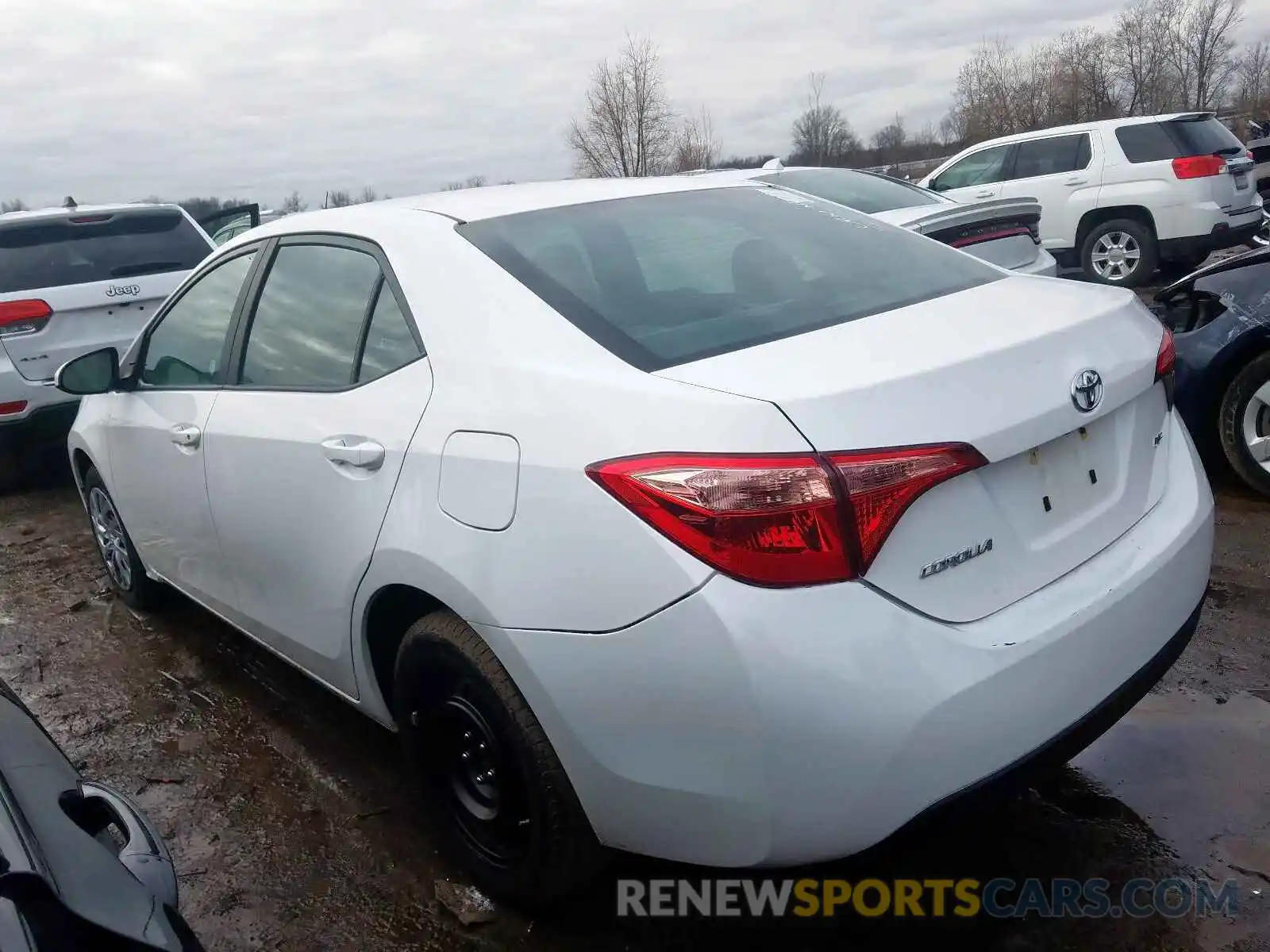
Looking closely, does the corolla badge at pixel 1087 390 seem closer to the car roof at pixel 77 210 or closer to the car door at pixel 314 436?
the car door at pixel 314 436

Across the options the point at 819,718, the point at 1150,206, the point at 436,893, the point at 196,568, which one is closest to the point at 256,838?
the point at 436,893

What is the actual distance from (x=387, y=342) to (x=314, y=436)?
312 mm

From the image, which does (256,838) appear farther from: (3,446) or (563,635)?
(3,446)

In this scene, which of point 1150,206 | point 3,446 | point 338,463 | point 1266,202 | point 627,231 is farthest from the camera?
point 1266,202

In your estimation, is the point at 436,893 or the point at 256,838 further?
the point at 256,838

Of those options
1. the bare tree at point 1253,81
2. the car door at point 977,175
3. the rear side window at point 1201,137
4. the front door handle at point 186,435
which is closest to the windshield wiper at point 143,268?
the front door handle at point 186,435

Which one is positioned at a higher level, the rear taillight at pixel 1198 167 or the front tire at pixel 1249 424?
the rear taillight at pixel 1198 167

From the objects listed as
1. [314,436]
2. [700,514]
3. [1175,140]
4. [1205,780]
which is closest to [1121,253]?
[1175,140]

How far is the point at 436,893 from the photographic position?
2.56m

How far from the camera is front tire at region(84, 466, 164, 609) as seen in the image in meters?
4.32

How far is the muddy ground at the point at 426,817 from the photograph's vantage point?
233 cm

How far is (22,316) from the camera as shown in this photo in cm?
621

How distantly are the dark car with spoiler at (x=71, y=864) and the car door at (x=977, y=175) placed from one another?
11.3 meters

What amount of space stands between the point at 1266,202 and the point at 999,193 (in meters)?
3.49
